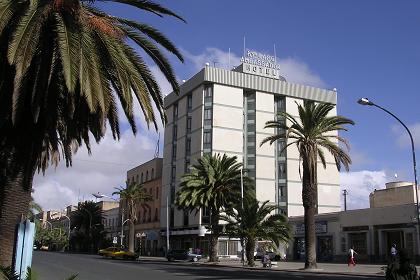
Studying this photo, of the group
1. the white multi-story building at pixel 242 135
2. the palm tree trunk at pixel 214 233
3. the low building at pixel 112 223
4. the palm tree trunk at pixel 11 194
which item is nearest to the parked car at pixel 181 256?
the palm tree trunk at pixel 214 233

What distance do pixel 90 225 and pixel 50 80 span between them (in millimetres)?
96551

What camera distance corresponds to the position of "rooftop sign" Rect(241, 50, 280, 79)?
83.8 meters

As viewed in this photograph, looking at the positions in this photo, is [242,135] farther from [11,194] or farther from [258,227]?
[11,194]

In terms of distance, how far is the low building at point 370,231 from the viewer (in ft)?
156

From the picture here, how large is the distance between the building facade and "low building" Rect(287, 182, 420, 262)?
103ft

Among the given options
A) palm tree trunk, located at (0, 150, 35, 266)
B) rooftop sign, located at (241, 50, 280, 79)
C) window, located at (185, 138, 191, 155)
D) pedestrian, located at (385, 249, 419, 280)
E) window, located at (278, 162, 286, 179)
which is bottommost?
pedestrian, located at (385, 249, 419, 280)

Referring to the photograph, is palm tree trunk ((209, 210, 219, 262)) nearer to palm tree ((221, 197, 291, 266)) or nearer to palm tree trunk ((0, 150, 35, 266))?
palm tree ((221, 197, 291, 266))

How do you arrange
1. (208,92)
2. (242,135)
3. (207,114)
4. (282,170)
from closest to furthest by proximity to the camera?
(207,114) < (208,92) < (242,135) < (282,170)

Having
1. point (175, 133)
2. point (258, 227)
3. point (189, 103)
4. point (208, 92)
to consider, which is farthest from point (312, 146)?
point (175, 133)

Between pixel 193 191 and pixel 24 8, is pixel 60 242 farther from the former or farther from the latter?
pixel 24 8

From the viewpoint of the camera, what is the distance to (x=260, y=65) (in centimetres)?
8531

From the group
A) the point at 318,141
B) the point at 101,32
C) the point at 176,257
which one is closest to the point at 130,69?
the point at 101,32

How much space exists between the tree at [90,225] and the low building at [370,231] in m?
51.0

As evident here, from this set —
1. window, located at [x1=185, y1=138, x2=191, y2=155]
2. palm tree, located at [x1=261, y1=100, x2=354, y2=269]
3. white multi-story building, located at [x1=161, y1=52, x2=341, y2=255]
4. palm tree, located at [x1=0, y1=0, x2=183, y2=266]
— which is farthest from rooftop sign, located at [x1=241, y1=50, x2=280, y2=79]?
palm tree, located at [x1=0, y1=0, x2=183, y2=266]
